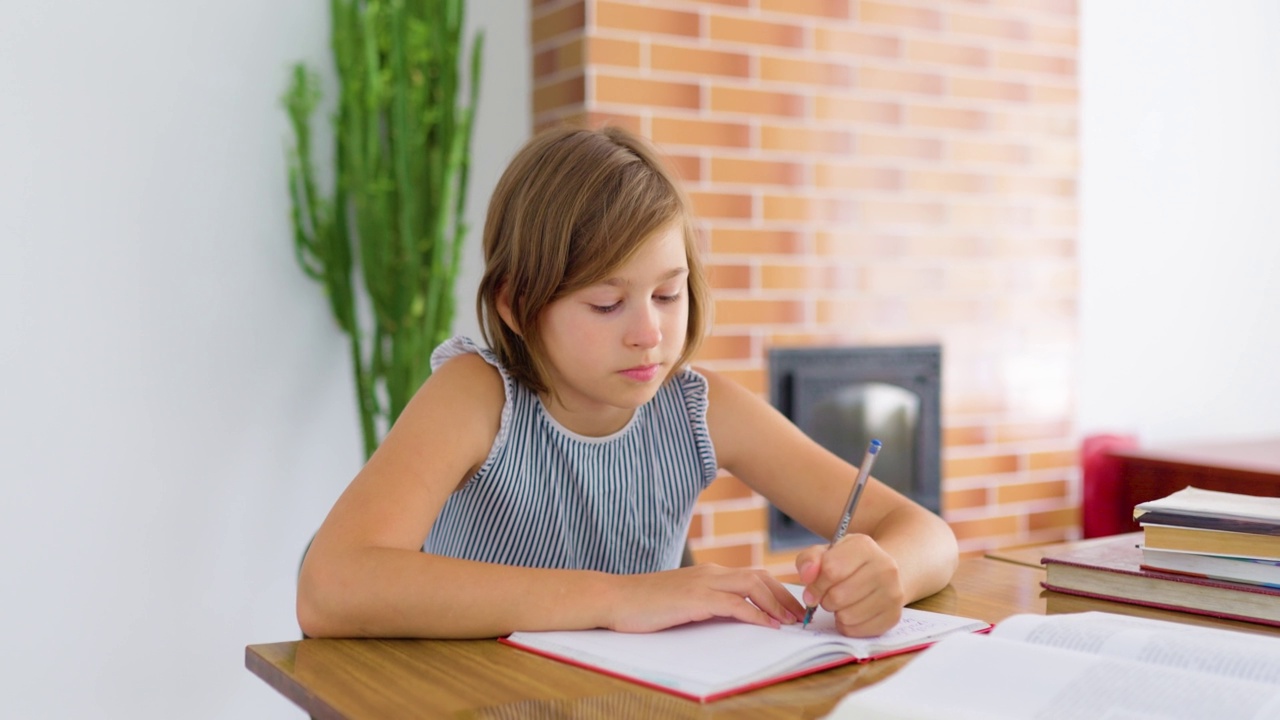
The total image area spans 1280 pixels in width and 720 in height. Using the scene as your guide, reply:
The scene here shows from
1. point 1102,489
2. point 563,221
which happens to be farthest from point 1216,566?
point 1102,489

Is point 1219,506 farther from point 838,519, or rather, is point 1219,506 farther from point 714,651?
point 714,651

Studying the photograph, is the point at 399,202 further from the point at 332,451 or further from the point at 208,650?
the point at 208,650

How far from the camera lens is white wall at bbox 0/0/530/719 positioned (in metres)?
2.00

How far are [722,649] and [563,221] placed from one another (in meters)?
0.52

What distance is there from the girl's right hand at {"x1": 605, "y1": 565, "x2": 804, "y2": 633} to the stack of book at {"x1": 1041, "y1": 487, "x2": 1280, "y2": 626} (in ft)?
1.08

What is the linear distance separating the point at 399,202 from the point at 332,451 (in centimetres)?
52

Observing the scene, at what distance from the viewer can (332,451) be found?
7.60 ft

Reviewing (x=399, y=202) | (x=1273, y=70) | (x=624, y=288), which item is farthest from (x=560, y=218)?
(x=1273, y=70)

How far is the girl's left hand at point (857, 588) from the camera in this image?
92 centimetres

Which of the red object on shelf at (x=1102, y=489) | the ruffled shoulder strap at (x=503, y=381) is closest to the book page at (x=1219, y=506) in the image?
the ruffled shoulder strap at (x=503, y=381)

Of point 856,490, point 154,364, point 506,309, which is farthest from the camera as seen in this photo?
point 154,364

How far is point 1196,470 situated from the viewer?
9.14 ft

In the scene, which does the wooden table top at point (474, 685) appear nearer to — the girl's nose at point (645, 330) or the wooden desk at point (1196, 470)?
the girl's nose at point (645, 330)

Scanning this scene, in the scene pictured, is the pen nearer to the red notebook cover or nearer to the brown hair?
the red notebook cover
